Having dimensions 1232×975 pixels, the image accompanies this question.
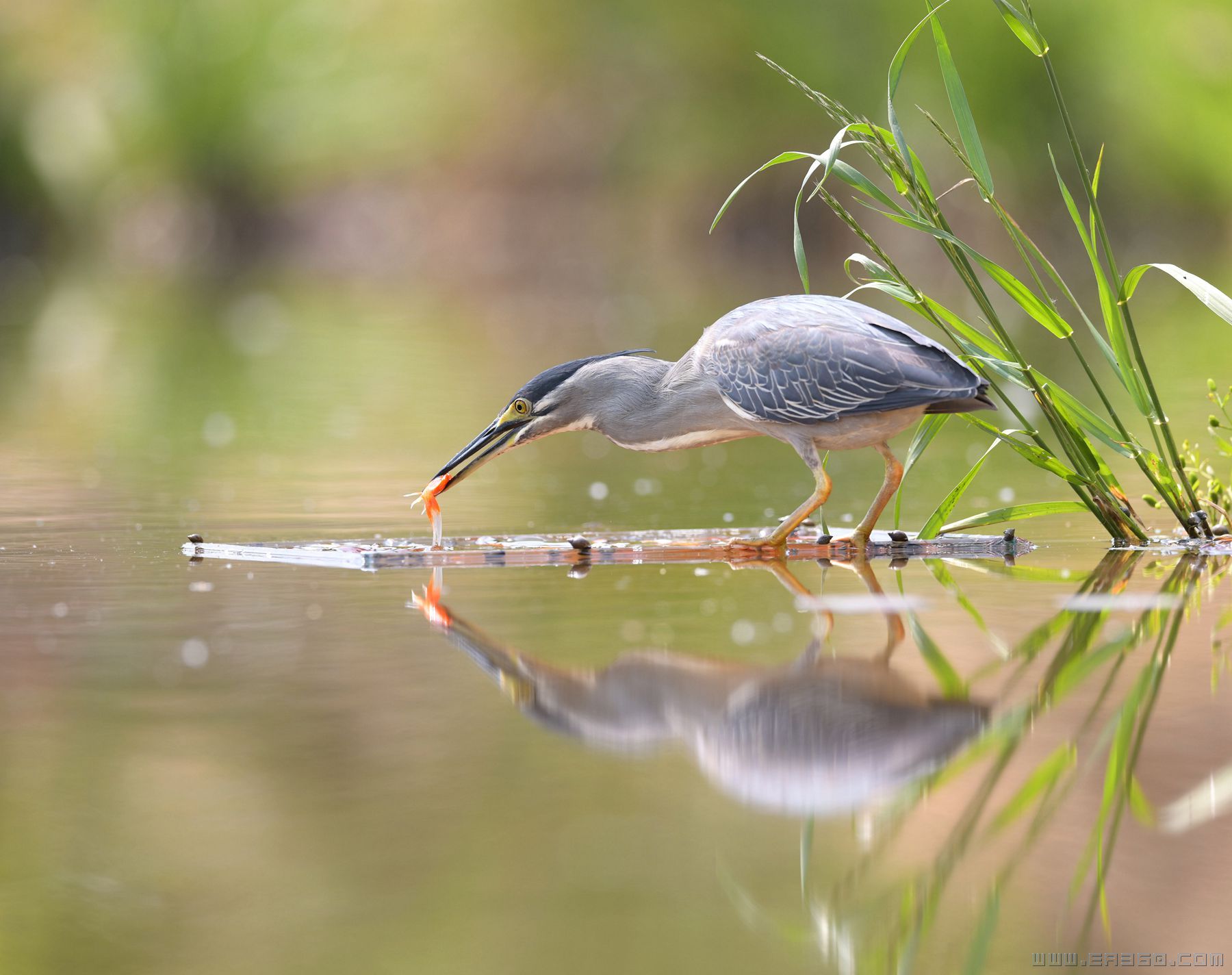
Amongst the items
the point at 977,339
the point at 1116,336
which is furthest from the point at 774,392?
the point at 1116,336

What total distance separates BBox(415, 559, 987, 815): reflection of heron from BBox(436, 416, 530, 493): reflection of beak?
5.23 ft

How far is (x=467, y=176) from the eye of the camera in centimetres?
2925

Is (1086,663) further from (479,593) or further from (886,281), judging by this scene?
(886,281)

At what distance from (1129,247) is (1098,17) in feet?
12.0

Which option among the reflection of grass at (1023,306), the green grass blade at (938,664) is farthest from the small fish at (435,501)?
the green grass blade at (938,664)

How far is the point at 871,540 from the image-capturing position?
5609 mm

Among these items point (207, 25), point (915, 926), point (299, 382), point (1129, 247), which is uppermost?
point (207, 25)

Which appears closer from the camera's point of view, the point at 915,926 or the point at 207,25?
the point at 915,926

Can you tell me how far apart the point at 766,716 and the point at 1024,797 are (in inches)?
24.6

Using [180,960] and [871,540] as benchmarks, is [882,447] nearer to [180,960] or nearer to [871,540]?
[871,540]

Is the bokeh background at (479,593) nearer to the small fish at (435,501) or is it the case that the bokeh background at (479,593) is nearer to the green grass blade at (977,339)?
the small fish at (435,501)

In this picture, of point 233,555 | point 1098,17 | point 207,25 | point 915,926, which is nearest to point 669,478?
point 233,555

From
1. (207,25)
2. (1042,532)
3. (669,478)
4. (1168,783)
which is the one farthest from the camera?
(207,25)

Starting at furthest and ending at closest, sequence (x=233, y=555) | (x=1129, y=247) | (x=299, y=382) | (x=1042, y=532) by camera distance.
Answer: (x=1129, y=247) → (x=299, y=382) → (x=1042, y=532) → (x=233, y=555)
